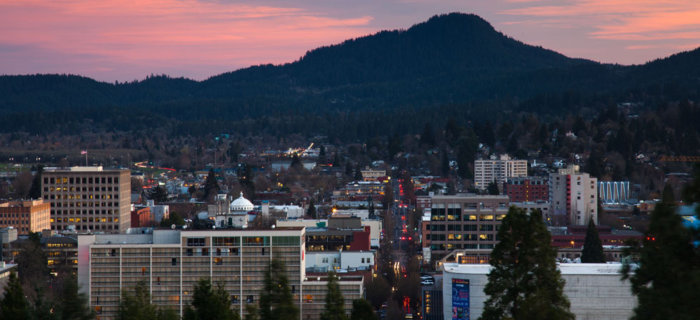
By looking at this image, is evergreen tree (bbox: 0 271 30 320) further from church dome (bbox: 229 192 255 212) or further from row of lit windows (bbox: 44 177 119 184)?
church dome (bbox: 229 192 255 212)

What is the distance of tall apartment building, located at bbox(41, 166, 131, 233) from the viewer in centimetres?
12656

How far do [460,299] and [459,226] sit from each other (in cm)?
3029

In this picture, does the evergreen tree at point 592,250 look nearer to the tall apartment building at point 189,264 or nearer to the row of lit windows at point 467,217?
the row of lit windows at point 467,217

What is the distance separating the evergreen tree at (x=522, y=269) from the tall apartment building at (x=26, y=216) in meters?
90.5

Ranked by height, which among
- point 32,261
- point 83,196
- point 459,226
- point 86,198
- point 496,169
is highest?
point 496,169

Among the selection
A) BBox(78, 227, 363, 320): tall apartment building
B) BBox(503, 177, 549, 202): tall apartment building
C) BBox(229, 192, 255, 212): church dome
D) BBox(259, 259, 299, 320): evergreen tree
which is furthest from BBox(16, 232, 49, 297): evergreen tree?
BBox(503, 177, 549, 202): tall apartment building

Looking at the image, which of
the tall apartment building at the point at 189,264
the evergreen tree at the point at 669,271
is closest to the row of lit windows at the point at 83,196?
the tall apartment building at the point at 189,264

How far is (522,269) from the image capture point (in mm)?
36750

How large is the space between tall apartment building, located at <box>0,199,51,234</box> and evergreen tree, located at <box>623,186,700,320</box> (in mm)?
100718

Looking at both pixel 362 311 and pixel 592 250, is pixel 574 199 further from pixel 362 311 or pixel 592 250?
pixel 362 311

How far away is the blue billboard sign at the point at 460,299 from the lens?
222ft

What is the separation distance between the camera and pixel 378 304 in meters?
82.4

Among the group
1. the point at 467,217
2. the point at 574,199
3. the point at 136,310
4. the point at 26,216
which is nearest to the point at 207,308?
the point at 136,310

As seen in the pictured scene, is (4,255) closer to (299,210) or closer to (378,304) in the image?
(378,304)
